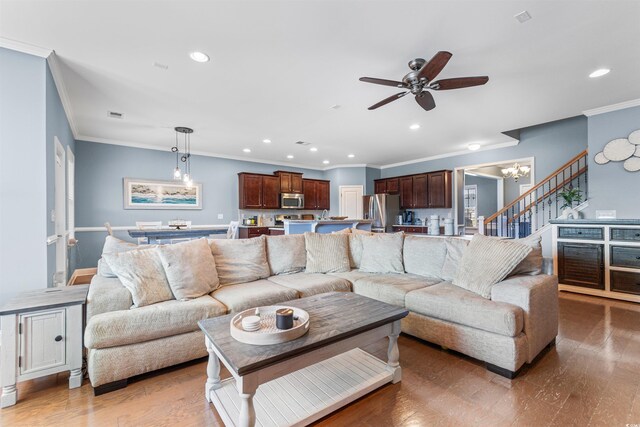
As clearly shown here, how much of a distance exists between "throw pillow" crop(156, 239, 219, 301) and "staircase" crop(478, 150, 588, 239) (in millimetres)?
5312

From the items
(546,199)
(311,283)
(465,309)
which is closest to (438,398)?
(465,309)

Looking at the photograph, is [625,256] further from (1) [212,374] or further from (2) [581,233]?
(1) [212,374]

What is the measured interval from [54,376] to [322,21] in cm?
331

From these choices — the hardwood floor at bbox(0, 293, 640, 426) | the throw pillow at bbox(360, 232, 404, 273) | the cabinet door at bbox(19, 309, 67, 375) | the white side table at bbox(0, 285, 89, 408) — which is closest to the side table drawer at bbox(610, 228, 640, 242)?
the hardwood floor at bbox(0, 293, 640, 426)

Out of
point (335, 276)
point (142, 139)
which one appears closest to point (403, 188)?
point (335, 276)

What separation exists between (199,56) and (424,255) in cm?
308

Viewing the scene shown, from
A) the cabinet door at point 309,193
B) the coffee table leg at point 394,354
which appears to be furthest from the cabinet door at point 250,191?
the coffee table leg at point 394,354

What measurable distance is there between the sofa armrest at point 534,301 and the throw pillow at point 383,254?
1.19 m

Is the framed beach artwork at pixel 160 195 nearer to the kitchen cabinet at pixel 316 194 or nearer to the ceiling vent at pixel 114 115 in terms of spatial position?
the ceiling vent at pixel 114 115

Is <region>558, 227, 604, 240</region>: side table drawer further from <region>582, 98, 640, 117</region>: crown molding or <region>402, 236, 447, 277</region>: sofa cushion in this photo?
<region>402, 236, 447, 277</region>: sofa cushion

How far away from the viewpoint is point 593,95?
11.5 ft

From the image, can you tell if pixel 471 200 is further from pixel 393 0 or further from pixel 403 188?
pixel 393 0

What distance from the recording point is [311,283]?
9.38 ft

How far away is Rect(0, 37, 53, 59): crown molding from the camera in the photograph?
7.52ft
